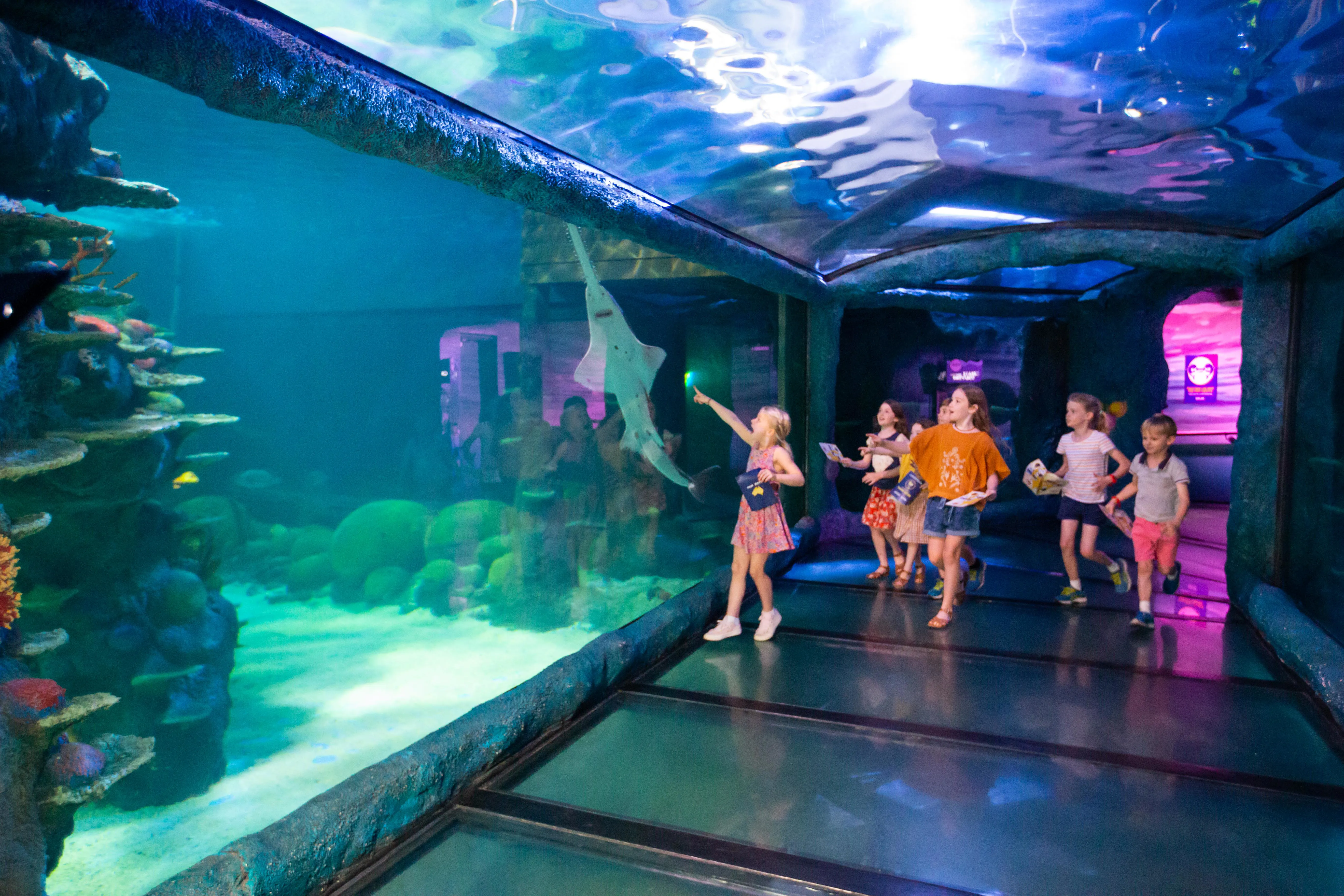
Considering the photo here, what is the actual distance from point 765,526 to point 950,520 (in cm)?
134

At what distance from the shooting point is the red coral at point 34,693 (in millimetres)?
2605

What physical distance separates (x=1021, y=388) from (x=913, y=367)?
5.40 ft

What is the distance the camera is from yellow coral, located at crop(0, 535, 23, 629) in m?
2.54

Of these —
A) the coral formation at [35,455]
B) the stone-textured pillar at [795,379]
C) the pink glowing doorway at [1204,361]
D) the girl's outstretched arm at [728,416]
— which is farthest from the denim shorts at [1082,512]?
the pink glowing doorway at [1204,361]

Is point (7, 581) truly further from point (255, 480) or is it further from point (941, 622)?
point (255, 480)

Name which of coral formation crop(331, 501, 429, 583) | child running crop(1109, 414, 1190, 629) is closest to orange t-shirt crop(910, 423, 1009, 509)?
child running crop(1109, 414, 1190, 629)

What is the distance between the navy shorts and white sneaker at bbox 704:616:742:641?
2.63 metres

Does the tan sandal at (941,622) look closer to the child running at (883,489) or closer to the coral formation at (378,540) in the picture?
the child running at (883,489)

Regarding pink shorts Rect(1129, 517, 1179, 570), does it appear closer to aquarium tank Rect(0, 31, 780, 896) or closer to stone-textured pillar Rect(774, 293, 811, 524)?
stone-textured pillar Rect(774, 293, 811, 524)

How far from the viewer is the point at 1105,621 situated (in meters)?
5.21

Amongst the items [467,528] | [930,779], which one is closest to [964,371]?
[930,779]

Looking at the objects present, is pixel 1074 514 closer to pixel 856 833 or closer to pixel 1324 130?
pixel 1324 130

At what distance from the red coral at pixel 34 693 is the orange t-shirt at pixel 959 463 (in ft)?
16.2

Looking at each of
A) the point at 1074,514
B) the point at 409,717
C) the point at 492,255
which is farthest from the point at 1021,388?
the point at 492,255
